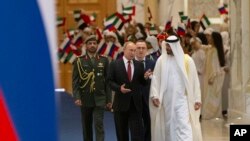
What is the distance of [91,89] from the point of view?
10.2m

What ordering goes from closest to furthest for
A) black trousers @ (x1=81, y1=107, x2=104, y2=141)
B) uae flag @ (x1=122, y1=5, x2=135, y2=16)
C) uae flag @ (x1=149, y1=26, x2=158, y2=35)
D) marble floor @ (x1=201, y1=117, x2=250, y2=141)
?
black trousers @ (x1=81, y1=107, x2=104, y2=141)
marble floor @ (x1=201, y1=117, x2=250, y2=141)
uae flag @ (x1=149, y1=26, x2=158, y2=35)
uae flag @ (x1=122, y1=5, x2=135, y2=16)

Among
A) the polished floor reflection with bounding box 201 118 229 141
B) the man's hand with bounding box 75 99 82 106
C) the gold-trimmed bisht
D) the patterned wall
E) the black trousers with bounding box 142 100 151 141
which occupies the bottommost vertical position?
the polished floor reflection with bounding box 201 118 229 141

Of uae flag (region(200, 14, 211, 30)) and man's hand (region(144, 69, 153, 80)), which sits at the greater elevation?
uae flag (region(200, 14, 211, 30))

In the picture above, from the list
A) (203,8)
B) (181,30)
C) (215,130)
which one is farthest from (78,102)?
(203,8)

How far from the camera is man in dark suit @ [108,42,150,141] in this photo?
32.7ft

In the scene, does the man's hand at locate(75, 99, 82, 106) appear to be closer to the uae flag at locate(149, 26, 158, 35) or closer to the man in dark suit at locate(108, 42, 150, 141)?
the man in dark suit at locate(108, 42, 150, 141)

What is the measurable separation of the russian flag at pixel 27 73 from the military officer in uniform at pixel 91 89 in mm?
8566

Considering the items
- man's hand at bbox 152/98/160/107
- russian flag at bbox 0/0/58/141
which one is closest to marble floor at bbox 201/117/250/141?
man's hand at bbox 152/98/160/107

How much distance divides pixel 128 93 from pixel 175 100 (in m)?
0.77

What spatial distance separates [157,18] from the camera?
2391cm

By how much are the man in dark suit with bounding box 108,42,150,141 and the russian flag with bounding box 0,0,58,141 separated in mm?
8339

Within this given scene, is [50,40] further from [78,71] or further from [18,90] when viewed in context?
[78,71]

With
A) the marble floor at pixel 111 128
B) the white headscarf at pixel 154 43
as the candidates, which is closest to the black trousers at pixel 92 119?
the marble floor at pixel 111 128

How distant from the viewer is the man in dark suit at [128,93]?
9961 mm
